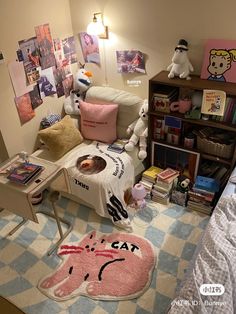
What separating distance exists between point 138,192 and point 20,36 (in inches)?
66.0

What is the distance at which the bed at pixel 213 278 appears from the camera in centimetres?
120

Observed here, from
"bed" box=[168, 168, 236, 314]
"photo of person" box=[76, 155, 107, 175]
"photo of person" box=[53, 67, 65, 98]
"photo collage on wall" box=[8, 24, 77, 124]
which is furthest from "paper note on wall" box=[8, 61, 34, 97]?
"bed" box=[168, 168, 236, 314]

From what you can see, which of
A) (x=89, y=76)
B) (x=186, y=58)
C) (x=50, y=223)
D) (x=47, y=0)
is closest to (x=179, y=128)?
(x=186, y=58)

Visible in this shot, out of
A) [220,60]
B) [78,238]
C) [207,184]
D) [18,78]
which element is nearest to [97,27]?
[18,78]

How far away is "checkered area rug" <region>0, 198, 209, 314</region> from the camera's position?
1.80 meters

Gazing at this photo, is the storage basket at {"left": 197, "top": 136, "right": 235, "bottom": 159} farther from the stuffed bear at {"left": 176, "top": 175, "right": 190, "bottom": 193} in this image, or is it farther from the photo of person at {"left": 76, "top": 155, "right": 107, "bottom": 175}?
the photo of person at {"left": 76, "top": 155, "right": 107, "bottom": 175}

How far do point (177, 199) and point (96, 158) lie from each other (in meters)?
0.83

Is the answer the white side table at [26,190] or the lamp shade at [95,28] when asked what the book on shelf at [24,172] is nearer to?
the white side table at [26,190]

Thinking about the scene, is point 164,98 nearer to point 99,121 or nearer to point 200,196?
point 99,121

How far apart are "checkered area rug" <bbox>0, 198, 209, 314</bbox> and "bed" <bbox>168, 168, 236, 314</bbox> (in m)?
0.55

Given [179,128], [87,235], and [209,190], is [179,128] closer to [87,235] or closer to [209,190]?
[209,190]

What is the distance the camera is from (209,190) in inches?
91.7

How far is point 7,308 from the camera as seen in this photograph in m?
1.80

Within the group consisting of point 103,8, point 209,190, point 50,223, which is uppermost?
point 103,8
